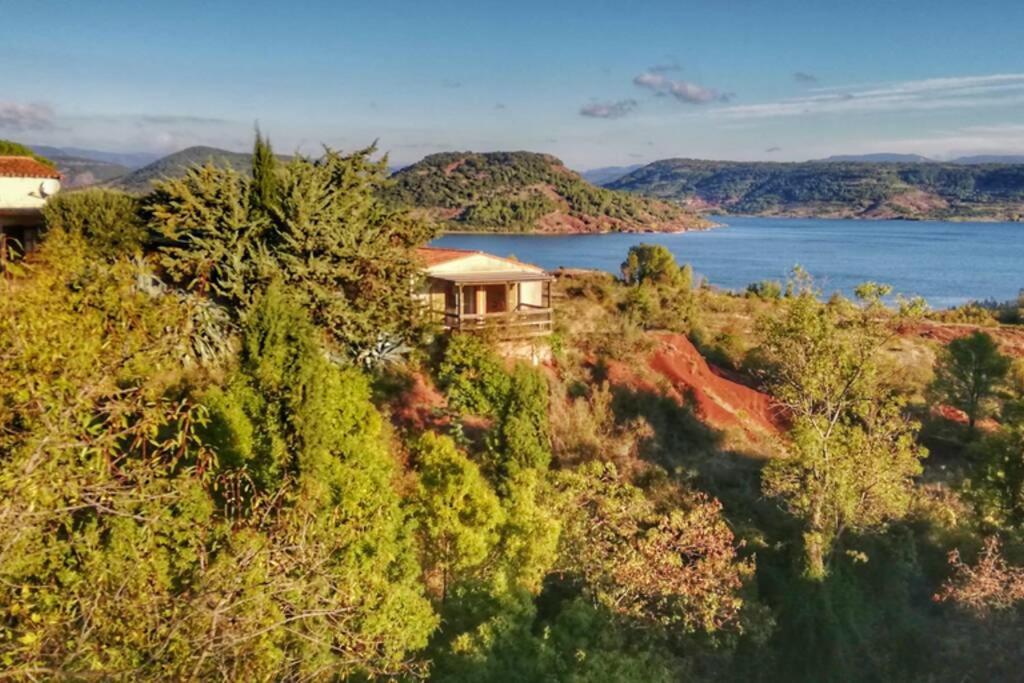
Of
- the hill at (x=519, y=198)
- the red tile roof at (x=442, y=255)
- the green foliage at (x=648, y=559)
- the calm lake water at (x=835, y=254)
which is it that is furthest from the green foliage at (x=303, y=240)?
the hill at (x=519, y=198)

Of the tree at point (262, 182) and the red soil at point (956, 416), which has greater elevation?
the tree at point (262, 182)

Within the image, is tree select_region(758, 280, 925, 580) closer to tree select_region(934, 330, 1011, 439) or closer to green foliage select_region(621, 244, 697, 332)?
green foliage select_region(621, 244, 697, 332)

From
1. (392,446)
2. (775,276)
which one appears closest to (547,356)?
(392,446)

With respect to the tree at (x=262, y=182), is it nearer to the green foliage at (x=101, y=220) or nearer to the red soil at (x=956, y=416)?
the green foliage at (x=101, y=220)

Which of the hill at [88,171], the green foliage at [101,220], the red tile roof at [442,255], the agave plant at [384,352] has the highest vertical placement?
the hill at [88,171]

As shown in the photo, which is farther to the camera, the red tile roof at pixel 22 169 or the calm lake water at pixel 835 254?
the calm lake water at pixel 835 254

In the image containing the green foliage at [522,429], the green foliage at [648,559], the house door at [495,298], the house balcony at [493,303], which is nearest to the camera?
the green foliage at [648,559]

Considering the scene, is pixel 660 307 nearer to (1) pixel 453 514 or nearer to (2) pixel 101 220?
(1) pixel 453 514

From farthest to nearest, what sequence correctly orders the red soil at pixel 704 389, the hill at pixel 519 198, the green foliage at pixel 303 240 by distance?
the hill at pixel 519 198
the red soil at pixel 704 389
the green foliage at pixel 303 240

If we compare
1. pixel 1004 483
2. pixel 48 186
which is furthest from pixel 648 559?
pixel 48 186
